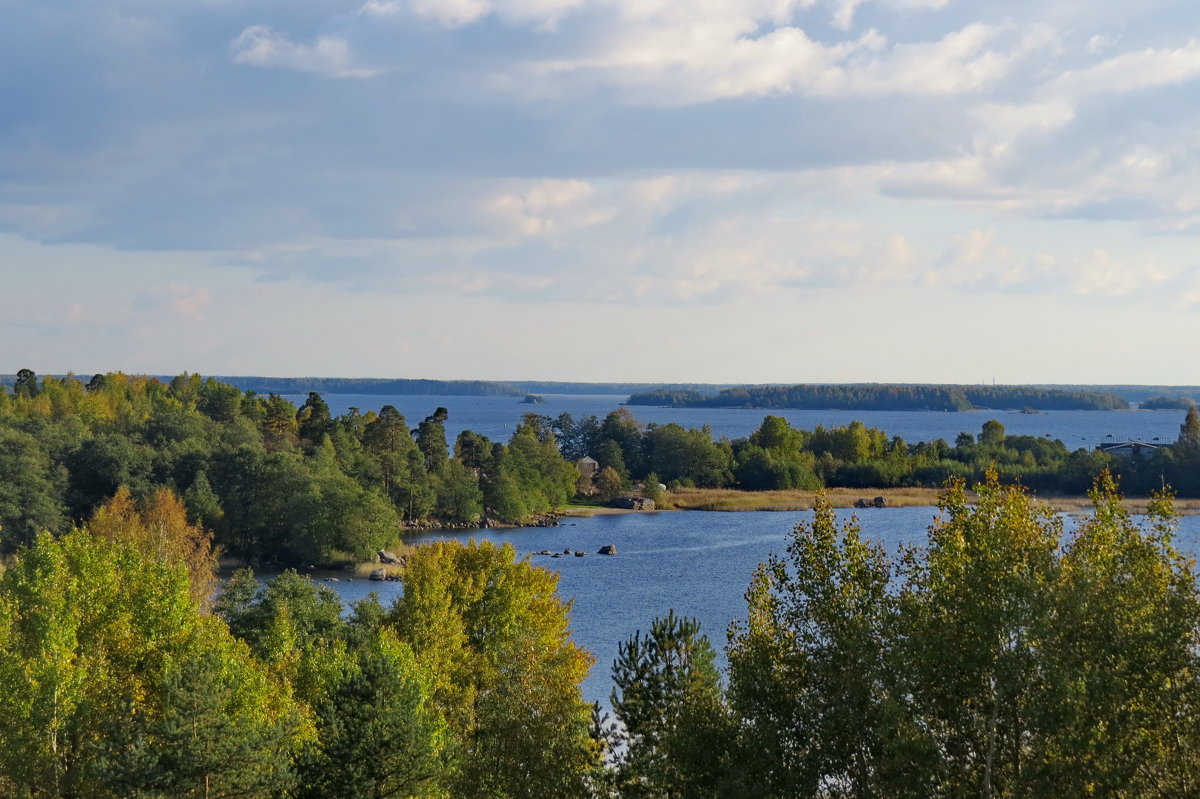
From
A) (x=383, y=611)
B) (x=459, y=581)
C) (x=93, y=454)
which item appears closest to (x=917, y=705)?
(x=459, y=581)

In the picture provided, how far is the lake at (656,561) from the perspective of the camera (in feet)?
187

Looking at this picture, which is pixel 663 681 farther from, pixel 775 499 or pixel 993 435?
pixel 993 435

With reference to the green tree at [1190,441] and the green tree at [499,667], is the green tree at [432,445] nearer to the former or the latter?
the green tree at [499,667]

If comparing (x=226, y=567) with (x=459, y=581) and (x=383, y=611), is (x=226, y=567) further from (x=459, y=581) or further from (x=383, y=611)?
(x=459, y=581)

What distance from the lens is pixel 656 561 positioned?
→ 78.2 m

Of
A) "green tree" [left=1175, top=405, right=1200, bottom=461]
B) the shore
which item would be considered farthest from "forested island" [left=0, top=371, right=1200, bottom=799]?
"green tree" [left=1175, top=405, right=1200, bottom=461]

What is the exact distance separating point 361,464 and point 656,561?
3131cm

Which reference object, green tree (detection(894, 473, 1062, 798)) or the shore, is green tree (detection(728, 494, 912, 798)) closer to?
green tree (detection(894, 473, 1062, 798))

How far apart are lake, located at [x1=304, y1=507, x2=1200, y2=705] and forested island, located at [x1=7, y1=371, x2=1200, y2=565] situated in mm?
7187

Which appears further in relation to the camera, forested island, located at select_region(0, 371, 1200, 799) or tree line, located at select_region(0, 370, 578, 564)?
tree line, located at select_region(0, 370, 578, 564)

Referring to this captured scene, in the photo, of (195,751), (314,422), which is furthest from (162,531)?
(314,422)

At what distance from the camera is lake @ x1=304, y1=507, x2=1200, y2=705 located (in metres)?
57.1

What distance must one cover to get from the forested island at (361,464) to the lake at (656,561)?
7187 millimetres

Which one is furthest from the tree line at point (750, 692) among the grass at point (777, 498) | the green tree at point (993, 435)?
the green tree at point (993, 435)
